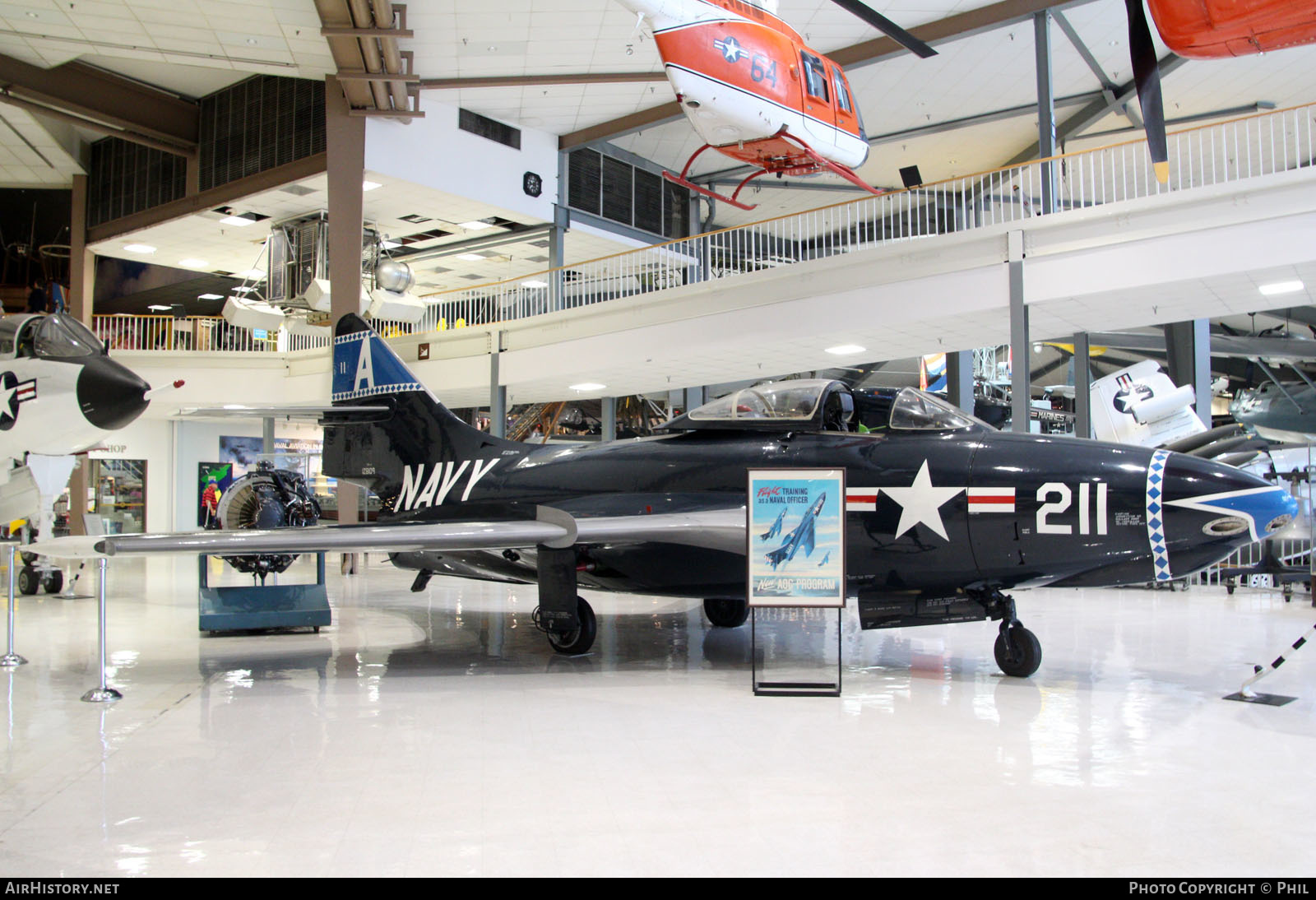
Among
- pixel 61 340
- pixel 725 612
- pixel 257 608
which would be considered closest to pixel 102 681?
pixel 257 608

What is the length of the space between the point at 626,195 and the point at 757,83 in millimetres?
13631

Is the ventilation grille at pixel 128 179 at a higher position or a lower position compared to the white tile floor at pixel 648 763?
higher

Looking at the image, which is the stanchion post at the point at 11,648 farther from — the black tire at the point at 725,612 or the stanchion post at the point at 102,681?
the black tire at the point at 725,612

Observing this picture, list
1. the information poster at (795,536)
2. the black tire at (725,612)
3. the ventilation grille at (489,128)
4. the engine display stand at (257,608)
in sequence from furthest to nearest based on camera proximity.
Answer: the ventilation grille at (489,128) < the black tire at (725,612) < the engine display stand at (257,608) < the information poster at (795,536)

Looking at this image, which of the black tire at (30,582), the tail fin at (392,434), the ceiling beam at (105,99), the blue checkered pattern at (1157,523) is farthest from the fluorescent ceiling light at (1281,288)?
the ceiling beam at (105,99)

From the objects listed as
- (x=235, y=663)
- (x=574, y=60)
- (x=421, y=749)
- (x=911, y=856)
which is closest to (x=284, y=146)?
(x=574, y=60)

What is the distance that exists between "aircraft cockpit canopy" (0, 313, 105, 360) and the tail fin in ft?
8.65

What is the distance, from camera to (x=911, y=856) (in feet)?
10.5

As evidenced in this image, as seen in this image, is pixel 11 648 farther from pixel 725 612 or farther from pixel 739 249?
pixel 739 249

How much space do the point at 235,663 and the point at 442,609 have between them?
4.17 metres

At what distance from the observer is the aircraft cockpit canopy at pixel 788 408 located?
24.0 feet

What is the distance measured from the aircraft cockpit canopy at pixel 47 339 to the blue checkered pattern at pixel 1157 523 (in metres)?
10.2

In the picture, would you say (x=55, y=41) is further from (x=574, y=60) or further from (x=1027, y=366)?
(x=1027, y=366)

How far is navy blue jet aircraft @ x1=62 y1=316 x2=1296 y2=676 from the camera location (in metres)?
6.01
